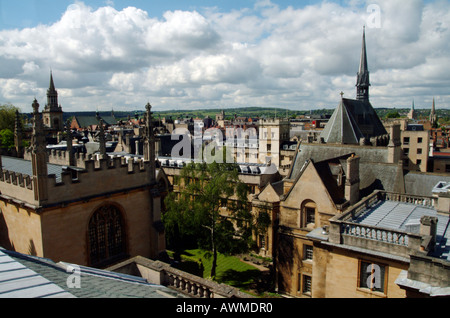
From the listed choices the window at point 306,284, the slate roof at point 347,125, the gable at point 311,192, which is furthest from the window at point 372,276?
the slate roof at point 347,125

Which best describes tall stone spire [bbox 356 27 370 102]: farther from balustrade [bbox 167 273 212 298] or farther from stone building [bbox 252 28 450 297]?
balustrade [bbox 167 273 212 298]

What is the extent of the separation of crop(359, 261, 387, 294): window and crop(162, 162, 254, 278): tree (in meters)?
12.4

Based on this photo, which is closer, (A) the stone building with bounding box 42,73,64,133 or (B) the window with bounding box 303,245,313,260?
(B) the window with bounding box 303,245,313,260

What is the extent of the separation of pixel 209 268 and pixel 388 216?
59.1 feet

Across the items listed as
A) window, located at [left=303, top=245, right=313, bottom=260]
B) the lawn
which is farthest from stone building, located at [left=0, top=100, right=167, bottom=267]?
window, located at [left=303, top=245, right=313, bottom=260]

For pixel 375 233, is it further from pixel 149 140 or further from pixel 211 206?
pixel 149 140

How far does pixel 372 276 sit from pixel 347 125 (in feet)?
118

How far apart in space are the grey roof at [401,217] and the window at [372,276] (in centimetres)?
203

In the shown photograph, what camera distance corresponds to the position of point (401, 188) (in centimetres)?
2706

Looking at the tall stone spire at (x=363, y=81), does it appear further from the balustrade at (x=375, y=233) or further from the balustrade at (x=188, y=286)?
the balustrade at (x=188, y=286)

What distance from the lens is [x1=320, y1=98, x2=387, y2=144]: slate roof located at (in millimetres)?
46812

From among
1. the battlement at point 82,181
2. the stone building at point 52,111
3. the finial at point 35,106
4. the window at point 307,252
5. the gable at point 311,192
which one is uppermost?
the stone building at point 52,111

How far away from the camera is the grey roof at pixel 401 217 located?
14445 millimetres

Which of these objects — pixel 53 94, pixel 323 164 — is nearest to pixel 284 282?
pixel 323 164
